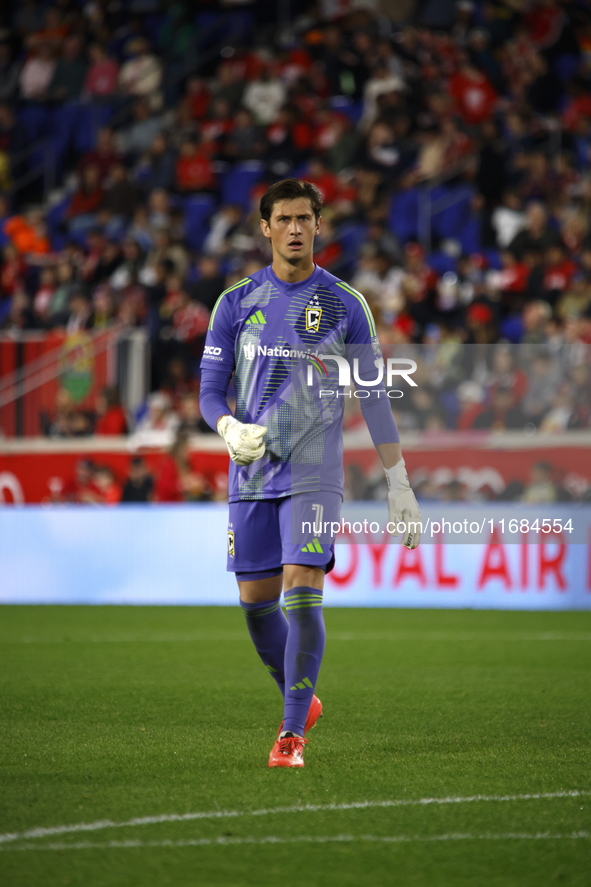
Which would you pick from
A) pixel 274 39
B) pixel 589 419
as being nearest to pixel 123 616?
pixel 589 419

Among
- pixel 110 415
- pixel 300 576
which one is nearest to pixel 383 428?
pixel 300 576

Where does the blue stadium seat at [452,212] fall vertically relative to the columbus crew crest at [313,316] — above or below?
above

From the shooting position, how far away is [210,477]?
46.1ft

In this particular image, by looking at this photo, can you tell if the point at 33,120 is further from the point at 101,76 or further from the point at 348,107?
the point at 348,107

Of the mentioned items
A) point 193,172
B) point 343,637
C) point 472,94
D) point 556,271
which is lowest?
point 343,637

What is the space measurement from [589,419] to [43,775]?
8128mm

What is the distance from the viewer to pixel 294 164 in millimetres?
18125

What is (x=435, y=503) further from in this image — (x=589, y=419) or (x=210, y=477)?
(x=210, y=477)

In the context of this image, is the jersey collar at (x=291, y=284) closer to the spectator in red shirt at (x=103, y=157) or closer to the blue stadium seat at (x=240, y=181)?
the blue stadium seat at (x=240, y=181)

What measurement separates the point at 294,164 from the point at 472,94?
2.63 meters

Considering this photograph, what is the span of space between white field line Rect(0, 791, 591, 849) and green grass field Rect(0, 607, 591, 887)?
0.01m

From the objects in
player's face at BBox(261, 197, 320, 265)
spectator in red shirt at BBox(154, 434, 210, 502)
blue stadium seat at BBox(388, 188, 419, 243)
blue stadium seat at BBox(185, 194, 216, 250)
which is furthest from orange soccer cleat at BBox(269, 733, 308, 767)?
blue stadium seat at BBox(185, 194, 216, 250)

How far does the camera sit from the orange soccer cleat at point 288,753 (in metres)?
4.67

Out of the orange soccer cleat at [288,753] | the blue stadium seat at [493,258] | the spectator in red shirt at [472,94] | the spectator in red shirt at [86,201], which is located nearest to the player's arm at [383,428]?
the orange soccer cleat at [288,753]
